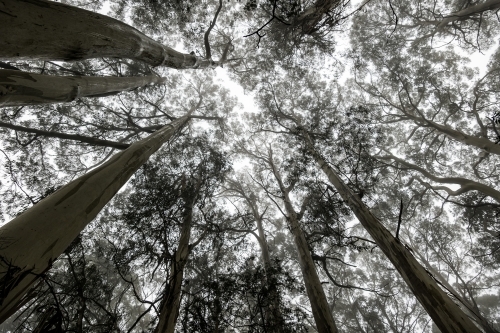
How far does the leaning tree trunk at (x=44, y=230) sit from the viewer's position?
1.55 m

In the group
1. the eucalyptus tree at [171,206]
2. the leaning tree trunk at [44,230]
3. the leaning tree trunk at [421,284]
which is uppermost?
the eucalyptus tree at [171,206]

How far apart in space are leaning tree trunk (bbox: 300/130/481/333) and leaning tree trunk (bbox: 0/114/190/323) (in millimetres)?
4605

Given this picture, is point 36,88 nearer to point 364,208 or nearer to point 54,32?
point 54,32

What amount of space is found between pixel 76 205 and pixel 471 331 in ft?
16.3

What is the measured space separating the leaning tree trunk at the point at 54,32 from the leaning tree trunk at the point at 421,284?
5.19 m

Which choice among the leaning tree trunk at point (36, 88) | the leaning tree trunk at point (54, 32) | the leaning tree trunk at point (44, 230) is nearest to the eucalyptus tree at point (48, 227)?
the leaning tree trunk at point (44, 230)

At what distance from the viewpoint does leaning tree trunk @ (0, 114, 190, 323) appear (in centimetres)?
155

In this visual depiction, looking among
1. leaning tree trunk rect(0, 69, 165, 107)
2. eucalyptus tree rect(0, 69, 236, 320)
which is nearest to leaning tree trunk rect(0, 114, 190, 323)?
eucalyptus tree rect(0, 69, 236, 320)

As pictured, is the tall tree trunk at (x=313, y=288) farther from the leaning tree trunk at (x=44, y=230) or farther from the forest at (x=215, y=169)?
the leaning tree trunk at (x=44, y=230)

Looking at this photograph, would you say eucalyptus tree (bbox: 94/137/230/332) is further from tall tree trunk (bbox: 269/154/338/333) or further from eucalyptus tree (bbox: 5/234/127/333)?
tall tree trunk (bbox: 269/154/338/333)

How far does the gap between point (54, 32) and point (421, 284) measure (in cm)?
567

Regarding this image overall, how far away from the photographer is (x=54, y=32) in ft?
6.98

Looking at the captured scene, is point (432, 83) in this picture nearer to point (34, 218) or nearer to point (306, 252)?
point (306, 252)

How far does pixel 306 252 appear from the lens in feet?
22.5
